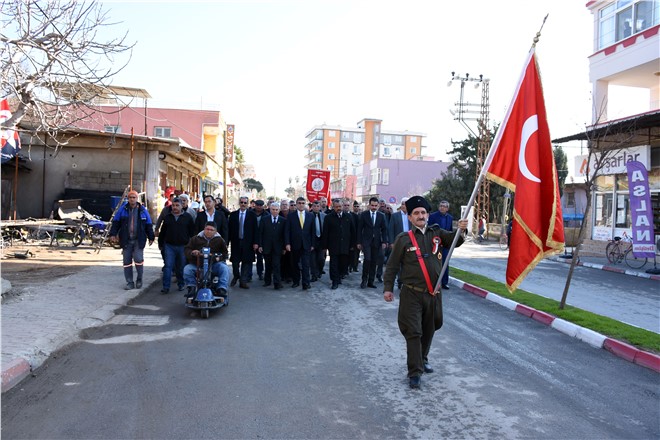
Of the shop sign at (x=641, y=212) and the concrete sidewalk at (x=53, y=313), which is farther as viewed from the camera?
the shop sign at (x=641, y=212)

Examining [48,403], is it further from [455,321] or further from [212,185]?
[212,185]

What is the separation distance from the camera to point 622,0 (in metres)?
22.3

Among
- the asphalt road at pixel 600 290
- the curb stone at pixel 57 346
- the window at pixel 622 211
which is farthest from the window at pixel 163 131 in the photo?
the curb stone at pixel 57 346

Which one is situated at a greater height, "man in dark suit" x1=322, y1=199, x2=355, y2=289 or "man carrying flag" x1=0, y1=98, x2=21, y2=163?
"man carrying flag" x1=0, y1=98, x2=21, y2=163

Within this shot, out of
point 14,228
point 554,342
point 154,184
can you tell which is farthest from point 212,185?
point 554,342

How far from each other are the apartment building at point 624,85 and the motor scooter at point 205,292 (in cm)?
1594

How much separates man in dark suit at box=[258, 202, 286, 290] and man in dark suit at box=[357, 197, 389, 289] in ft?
6.07

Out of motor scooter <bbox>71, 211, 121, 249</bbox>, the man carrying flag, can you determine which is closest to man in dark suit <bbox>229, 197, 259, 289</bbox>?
the man carrying flag

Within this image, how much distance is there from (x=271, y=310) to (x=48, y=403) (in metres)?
4.74

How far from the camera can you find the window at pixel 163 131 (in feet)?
128

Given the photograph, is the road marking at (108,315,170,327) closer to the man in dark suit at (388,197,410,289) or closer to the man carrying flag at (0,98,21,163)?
the man carrying flag at (0,98,21,163)

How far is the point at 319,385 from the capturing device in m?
5.27

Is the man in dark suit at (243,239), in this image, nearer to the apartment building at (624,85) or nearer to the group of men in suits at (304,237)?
the group of men in suits at (304,237)

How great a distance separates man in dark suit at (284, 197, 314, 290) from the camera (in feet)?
38.3
